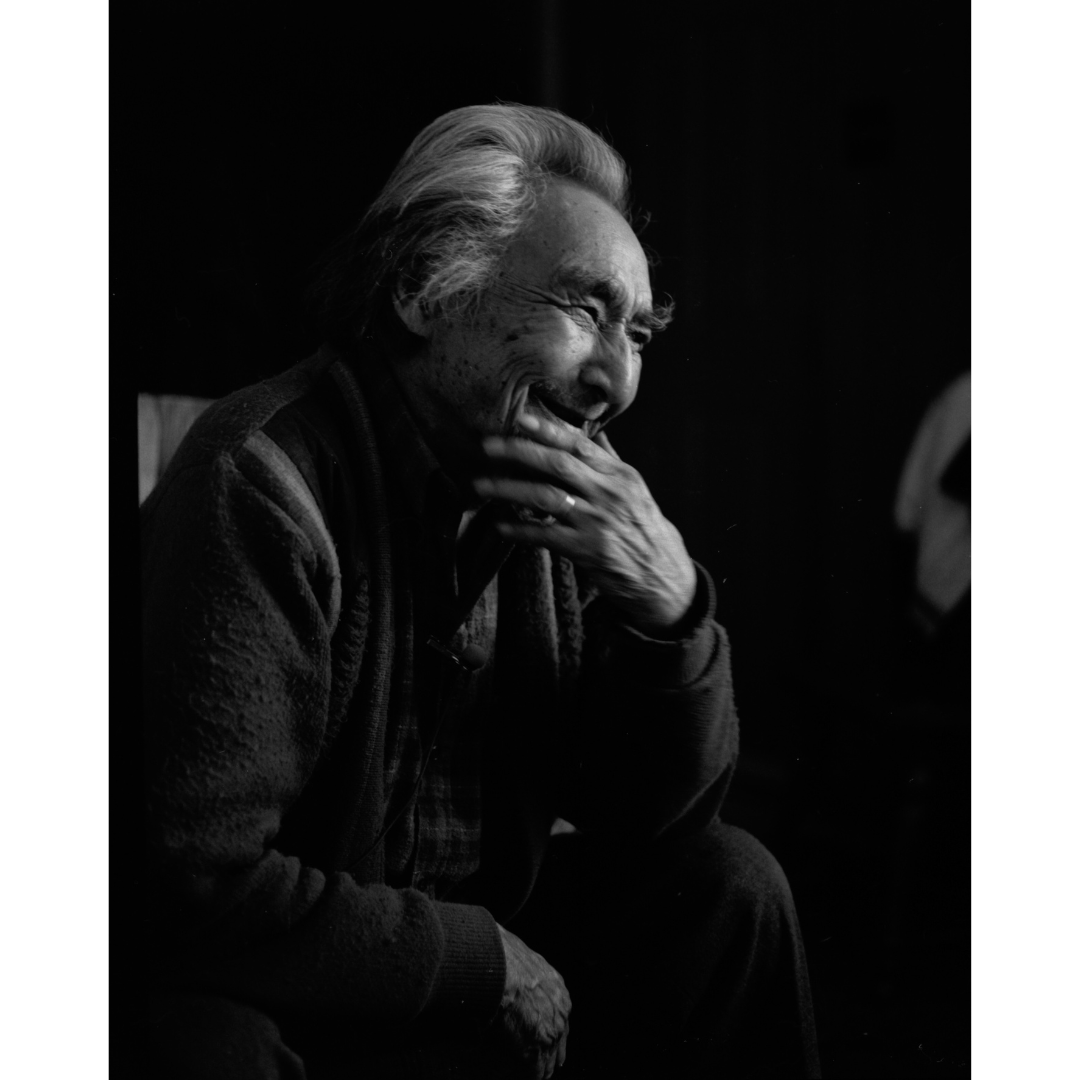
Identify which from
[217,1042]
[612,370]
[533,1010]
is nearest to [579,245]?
[612,370]

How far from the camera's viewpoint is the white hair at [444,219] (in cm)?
160

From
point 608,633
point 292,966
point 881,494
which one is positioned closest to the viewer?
point 292,966

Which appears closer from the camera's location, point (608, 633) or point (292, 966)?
point (292, 966)

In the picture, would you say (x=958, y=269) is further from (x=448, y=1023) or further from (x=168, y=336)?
(x=448, y=1023)

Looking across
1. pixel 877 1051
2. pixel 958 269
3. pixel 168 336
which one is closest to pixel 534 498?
pixel 168 336

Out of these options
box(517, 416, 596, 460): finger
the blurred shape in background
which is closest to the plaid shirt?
box(517, 416, 596, 460): finger

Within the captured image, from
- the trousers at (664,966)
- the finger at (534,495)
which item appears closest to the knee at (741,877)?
the trousers at (664,966)

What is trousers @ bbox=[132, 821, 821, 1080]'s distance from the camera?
171 cm

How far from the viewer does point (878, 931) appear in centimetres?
188

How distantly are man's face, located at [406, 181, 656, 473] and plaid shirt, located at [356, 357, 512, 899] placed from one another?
0.19 ft

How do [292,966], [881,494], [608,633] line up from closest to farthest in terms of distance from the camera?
[292,966] → [608,633] → [881,494]

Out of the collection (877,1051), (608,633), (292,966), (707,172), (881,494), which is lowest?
(877,1051)

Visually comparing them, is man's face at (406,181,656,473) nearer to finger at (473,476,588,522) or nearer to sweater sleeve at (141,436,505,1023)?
finger at (473,476,588,522)
